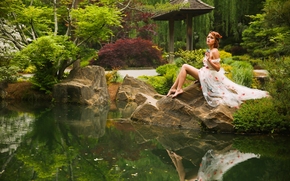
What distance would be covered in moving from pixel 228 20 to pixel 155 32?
4.88 m

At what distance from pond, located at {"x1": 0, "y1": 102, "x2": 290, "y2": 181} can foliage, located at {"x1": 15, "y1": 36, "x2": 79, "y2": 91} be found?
3.15 meters

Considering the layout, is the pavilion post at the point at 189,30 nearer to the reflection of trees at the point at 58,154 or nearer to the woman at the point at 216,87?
the woman at the point at 216,87

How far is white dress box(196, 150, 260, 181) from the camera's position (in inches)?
185

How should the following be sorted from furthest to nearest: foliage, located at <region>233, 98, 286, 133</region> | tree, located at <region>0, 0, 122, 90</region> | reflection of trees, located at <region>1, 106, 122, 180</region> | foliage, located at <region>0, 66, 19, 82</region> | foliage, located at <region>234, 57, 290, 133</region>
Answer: foliage, located at <region>0, 66, 19, 82</region>
tree, located at <region>0, 0, 122, 90</region>
foliage, located at <region>233, 98, 286, 133</region>
foliage, located at <region>234, 57, 290, 133</region>
reflection of trees, located at <region>1, 106, 122, 180</region>

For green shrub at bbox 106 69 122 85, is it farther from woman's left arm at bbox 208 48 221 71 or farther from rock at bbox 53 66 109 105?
woman's left arm at bbox 208 48 221 71

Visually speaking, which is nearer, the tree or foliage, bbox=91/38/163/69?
the tree

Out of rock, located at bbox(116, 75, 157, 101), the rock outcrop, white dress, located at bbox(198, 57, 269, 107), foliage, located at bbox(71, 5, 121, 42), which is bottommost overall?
rock, located at bbox(116, 75, 157, 101)

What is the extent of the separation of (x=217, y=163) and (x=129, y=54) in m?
16.9

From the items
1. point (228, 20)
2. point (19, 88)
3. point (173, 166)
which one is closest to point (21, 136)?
point (173, 166)

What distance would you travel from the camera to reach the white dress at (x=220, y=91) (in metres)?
7.70

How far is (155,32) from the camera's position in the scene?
2370 centimetres

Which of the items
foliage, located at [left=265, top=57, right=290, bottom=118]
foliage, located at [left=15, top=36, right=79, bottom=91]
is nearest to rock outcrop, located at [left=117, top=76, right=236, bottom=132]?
foliage, located at [left=265, top=57, right=290, bottom=118]

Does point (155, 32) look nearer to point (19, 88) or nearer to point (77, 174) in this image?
point (19, 88)

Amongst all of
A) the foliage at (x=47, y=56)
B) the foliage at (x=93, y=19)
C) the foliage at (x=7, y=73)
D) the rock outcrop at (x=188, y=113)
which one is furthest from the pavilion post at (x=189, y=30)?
the rock outcrop at (x=188, y=113)
